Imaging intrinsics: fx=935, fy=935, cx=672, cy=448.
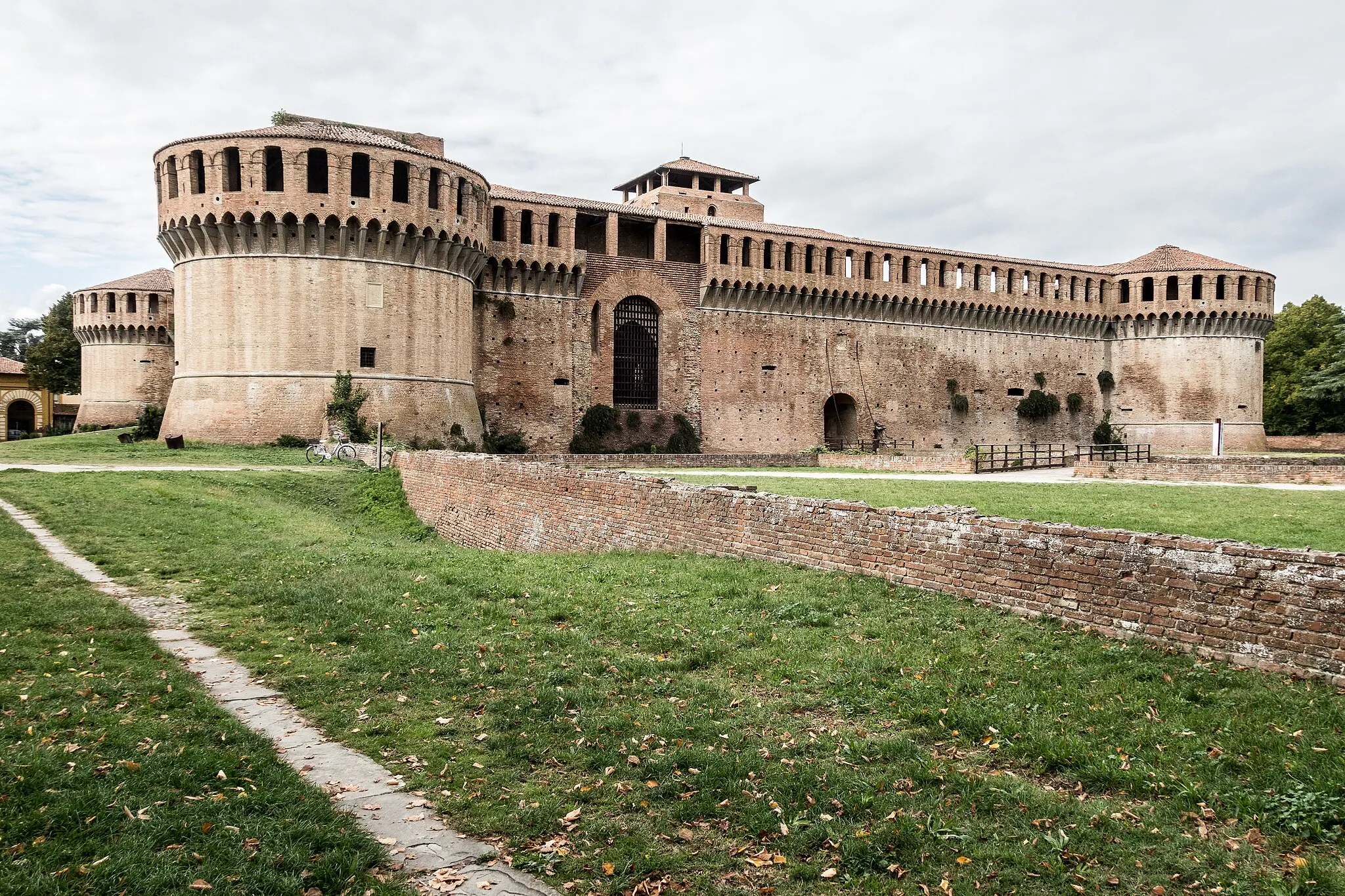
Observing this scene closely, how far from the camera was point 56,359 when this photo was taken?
52.5 metres

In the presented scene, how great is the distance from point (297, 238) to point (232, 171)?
3324mm

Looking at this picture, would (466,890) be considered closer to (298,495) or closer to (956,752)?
(956,752)

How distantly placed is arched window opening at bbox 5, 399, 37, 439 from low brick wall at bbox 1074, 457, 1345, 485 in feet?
200

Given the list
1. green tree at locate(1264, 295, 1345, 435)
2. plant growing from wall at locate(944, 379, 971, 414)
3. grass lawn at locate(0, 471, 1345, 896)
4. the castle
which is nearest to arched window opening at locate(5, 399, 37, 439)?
the castle

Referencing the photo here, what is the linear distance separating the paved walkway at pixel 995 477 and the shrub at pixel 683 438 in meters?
8.15

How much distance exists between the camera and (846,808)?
474 cm

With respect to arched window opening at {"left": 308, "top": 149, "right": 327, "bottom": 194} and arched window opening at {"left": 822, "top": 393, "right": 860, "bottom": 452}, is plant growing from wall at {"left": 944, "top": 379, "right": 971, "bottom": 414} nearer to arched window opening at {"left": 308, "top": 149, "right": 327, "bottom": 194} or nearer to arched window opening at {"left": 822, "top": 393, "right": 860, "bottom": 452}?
arched window opening at {"left": 822, "top": 393, "right": 860, "bottom": 452}

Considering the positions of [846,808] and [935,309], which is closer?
[846,808]

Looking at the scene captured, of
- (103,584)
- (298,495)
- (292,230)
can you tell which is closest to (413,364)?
(292,230)

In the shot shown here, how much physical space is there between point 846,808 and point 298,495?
1729 cm

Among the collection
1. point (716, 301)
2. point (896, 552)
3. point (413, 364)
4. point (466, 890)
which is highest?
point (716, 301)

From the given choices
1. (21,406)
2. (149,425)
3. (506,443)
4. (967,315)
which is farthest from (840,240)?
(21,406)

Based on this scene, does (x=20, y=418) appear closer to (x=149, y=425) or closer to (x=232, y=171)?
(x=149, y=425)

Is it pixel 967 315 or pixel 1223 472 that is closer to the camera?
pixel 1223 472
